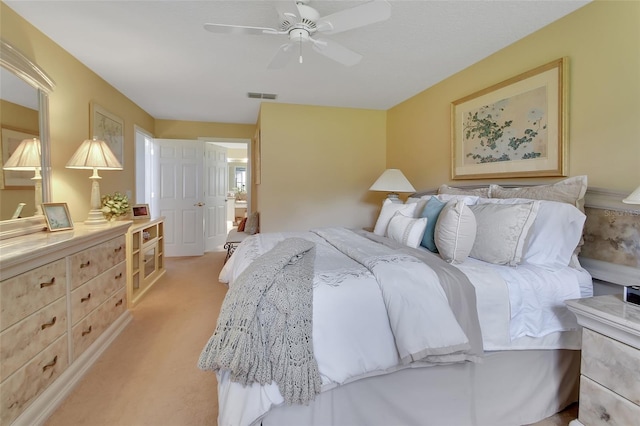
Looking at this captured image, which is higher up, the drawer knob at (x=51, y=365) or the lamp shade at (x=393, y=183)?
the lamp shade at (x=393, y=183)

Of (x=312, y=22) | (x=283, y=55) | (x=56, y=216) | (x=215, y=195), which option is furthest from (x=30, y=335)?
(x=215, y=195)

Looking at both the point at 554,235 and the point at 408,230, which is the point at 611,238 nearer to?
the point at 554,235

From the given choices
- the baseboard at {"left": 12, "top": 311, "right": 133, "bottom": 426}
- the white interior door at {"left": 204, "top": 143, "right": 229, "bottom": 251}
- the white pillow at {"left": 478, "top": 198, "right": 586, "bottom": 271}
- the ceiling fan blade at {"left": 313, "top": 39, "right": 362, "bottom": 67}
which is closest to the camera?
the baseboard at {"left": 12, "top": 311, "right": 133, "bottom": 426}

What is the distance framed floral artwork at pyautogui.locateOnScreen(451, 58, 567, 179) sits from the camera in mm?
2061

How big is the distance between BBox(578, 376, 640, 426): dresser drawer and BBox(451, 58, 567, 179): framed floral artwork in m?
1.36

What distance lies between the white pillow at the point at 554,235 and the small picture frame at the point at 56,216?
319 cm

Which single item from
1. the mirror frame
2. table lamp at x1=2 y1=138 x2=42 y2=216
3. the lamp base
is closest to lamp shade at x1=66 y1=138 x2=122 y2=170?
the mirror frame

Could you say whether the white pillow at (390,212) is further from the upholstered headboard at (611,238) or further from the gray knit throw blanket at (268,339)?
the gray knit throw blanket at (268,339)

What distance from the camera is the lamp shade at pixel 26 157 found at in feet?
6.10

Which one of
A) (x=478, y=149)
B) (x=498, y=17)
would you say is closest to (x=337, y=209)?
→ (x=478, y=149)

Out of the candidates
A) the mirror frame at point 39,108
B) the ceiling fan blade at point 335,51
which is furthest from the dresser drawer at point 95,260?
the ceiling fan blade at point 335,51

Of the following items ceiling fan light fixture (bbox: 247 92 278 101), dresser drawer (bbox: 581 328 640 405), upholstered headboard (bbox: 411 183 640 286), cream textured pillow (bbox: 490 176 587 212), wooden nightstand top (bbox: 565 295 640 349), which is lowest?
dresser drawer (bbox: 581 328 640 405)

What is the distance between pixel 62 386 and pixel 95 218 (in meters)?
1.32

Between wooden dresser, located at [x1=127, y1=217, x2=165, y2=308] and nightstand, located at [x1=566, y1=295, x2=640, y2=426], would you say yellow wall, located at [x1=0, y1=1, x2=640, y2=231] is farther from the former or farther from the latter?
nightstand, located at [x1=566, y1=295, x2=640, y2=426]
